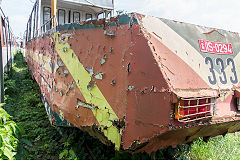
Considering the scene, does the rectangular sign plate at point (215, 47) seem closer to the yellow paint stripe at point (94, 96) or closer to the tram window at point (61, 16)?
the yellow paint stripe at point (94, 96)

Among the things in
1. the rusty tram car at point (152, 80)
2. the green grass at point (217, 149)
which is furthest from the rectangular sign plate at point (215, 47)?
the green grass at point (217, 149)

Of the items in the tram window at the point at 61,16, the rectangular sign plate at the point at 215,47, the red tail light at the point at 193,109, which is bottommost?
the red tail light at the point at 193,109

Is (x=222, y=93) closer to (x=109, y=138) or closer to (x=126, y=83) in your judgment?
(x=126, y=83)

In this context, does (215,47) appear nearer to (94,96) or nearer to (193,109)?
(193,109)

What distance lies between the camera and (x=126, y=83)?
162 cm

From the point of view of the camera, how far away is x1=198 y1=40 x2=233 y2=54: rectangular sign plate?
1811mm

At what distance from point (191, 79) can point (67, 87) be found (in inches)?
54.2

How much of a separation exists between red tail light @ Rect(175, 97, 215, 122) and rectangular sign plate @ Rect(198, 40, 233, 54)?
467 millimetres

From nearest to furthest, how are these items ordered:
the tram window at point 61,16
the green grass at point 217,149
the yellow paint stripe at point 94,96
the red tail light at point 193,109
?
the red tail light at point 193,109
the yellow paint stripe at point 94,96
the green grass at point 217,149
the tram window at point 61,16

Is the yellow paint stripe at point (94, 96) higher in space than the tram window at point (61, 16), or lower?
lower

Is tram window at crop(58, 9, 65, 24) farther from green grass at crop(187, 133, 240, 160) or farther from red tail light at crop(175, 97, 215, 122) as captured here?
red tail light at crop(175, 97, 215, 122)

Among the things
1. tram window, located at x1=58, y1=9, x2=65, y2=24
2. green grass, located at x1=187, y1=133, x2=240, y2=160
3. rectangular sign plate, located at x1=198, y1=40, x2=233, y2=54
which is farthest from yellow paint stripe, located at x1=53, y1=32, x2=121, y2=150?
tram window, located at x1=58, y1=9, x2=65, y2=24

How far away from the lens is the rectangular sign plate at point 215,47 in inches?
71.3

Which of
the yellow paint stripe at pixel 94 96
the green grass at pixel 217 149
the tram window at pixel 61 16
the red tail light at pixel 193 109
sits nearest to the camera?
the red tail light at pixel 193 109
